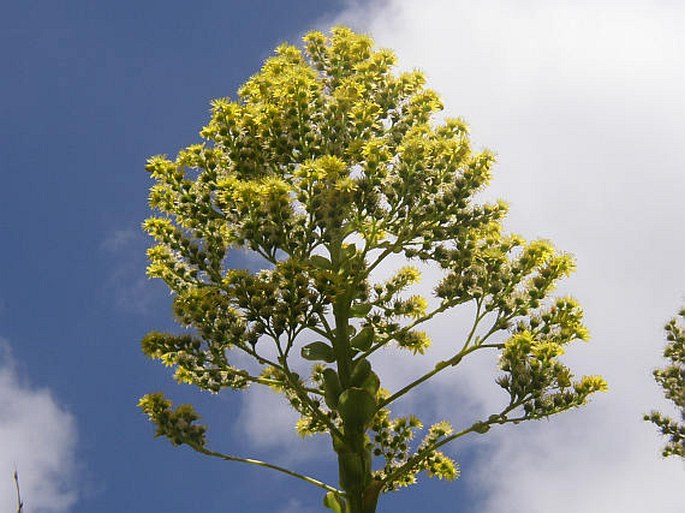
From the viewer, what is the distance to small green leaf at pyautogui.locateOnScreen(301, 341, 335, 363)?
11188mm

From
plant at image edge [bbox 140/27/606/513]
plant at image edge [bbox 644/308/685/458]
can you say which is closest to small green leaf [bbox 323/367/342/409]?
plant at image edge [bbox 140/27/606/513]

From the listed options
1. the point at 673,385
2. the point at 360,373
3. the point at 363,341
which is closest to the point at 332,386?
the point at 360,373

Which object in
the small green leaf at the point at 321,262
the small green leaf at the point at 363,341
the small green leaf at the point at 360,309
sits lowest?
the small green leaf at the point at 363,341

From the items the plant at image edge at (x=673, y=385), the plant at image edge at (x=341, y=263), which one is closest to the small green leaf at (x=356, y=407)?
the plant at image edge at (x=341, y=263)

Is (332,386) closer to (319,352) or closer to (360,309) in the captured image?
(319,352)

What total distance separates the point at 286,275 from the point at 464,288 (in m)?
3.06

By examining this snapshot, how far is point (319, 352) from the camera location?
11.2 metres

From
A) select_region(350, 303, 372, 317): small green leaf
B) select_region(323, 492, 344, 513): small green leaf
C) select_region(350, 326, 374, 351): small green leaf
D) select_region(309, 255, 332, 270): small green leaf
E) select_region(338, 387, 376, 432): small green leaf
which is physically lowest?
select_region(323, 492, 344, 513): small green leaf

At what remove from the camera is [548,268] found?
11.4 metres

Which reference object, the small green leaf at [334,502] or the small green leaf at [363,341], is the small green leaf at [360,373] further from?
the small green leaf at [334,502]

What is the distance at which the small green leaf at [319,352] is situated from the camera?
11188mm

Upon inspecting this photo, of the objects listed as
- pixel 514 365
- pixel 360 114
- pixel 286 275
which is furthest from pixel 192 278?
pixel 514 365

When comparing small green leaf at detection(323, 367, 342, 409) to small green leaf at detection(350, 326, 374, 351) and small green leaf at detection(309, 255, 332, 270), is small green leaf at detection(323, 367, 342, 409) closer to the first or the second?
small green leaf at detection(350, 326, 374, 351)

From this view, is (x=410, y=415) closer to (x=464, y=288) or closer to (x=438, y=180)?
(x=464, y=288)
